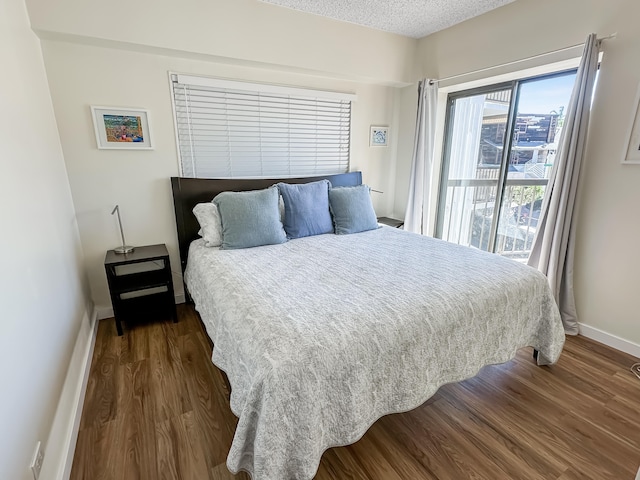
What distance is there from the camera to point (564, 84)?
2678mm

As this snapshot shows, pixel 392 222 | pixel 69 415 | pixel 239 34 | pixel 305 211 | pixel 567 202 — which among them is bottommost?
pixel 69 415

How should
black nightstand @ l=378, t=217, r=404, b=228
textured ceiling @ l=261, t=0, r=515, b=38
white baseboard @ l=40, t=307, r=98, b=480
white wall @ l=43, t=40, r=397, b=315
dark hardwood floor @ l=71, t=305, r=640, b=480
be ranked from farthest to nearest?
black nightstand @ l=378, t=217, r=404, b=228 < textured ceiling @ l=261, t=0, r=515, b=38 < white wall @ l=43, t=40, r=397, b=315 < dark hardwood floor @ l=71, t=305, r=640, b=480 < white baseboard @ l=40, t=307, r=98, b=480

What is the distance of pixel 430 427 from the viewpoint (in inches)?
65.2

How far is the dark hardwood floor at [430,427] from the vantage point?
4.69 feet

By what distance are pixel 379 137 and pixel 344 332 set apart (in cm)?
297

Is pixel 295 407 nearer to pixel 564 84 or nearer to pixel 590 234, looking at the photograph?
pixel 590 234

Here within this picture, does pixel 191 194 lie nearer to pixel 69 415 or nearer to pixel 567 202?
pixel 69 415

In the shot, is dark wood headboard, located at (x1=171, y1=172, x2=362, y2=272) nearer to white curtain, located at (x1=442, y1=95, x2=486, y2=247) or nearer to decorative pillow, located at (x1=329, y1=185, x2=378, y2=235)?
decorative pillow, located at (x1=329, y1=185, x2=378, y2=235)

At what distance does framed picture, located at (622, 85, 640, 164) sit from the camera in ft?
6.79

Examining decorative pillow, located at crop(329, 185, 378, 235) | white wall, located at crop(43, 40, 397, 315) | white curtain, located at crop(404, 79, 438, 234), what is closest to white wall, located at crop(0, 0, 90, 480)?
white wall, located at crop(43, 40, 397, 315)

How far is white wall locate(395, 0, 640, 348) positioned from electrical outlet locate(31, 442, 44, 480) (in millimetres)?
3361

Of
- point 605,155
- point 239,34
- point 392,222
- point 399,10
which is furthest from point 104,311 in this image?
point 605,155

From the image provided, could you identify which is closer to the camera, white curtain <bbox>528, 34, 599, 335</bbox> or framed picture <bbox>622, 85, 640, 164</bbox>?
framed picture <bbox>622, 85, 640, 164</bbox>

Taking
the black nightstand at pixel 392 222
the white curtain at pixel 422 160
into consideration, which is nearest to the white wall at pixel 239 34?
the white curtain at pixel 422 160
